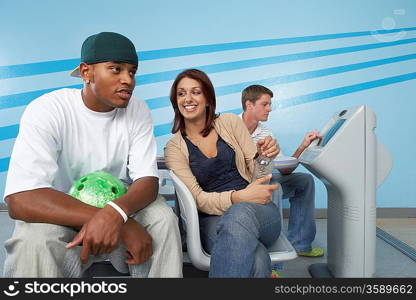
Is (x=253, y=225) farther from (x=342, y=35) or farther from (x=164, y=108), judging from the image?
(x=342, y=35)

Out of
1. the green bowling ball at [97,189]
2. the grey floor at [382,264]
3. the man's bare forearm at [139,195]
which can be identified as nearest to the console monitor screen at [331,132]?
the grey floor at [382,264]

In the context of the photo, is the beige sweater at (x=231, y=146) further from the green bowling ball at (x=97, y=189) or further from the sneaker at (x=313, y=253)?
the sneaker at (x=313, y=253)

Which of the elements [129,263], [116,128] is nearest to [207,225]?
[129,263]

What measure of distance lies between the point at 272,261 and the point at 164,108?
2.83 meters

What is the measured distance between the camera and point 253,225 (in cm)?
152

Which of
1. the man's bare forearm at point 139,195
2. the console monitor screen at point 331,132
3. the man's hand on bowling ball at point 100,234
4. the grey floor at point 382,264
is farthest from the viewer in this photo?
the grey floor at point 382,264

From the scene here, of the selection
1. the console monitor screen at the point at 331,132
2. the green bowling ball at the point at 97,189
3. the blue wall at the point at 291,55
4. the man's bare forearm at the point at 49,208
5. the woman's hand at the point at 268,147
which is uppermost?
the blue wall at the point at 291,55

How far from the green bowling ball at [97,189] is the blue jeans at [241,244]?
1.34ft

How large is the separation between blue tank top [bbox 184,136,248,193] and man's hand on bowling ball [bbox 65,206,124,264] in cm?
60

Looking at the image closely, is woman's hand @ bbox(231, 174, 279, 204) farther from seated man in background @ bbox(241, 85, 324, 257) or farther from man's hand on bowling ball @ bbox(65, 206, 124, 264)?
seated man in background @ bbox(241, 85, 324, 257)

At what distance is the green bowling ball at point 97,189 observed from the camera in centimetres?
138

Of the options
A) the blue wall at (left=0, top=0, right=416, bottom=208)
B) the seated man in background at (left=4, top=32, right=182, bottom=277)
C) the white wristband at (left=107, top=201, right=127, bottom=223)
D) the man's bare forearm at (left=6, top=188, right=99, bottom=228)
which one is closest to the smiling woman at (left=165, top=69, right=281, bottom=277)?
the seated man in background at (left=4, top=32, right=182, bottom=277)

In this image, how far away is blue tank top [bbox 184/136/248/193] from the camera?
1.85 metres

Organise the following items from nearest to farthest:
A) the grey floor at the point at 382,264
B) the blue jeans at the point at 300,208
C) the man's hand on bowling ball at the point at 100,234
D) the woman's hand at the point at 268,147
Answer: the man's hand on bowling ball at the point at 100,234
the woman's hand at the point at 268,147
the grey floor at the point at 382,264
the blue jeans at the point at 300,208
